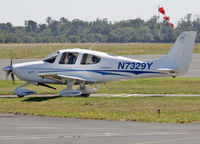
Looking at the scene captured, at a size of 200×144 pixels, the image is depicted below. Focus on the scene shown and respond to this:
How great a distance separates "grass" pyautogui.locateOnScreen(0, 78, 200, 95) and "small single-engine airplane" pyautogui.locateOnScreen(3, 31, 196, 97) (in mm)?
2639

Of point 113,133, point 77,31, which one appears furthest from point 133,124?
point 77,31

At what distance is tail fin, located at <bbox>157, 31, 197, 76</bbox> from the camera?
22453 millimetres

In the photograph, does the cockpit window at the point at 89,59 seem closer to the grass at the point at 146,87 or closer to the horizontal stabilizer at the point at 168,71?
the horizontal stabilizer at the point at 168,71

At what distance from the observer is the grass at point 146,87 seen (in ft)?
84.9

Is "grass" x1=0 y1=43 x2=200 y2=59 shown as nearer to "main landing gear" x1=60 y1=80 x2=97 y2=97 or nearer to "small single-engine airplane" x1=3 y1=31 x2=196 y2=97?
"small single-engine airplane" x1=3 y1=31 x2=196 y2=97

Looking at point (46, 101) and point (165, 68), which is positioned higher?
point (165, 68)

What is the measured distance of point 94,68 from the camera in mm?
23281

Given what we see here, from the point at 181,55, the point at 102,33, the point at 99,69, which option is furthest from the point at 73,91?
the point at 102,33

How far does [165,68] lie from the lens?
22.7m

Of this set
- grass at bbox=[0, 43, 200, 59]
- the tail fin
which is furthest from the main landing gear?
grass at bbox=[0, 43, 200, 59]

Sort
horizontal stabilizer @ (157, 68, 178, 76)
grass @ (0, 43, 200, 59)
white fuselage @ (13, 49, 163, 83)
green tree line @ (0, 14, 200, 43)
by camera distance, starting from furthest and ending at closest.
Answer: green tree line @ (0, 14, 200, 43) < grass @ (0, 43, 200, 59) < white fuselage @ (13, 49, 163, 83) < horizontal stabilizer @ (157, 68, 178, 76)

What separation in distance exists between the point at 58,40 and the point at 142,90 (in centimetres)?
13906

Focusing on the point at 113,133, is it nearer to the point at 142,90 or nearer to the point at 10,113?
the point at 10,113

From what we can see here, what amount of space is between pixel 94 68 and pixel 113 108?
459 cm
